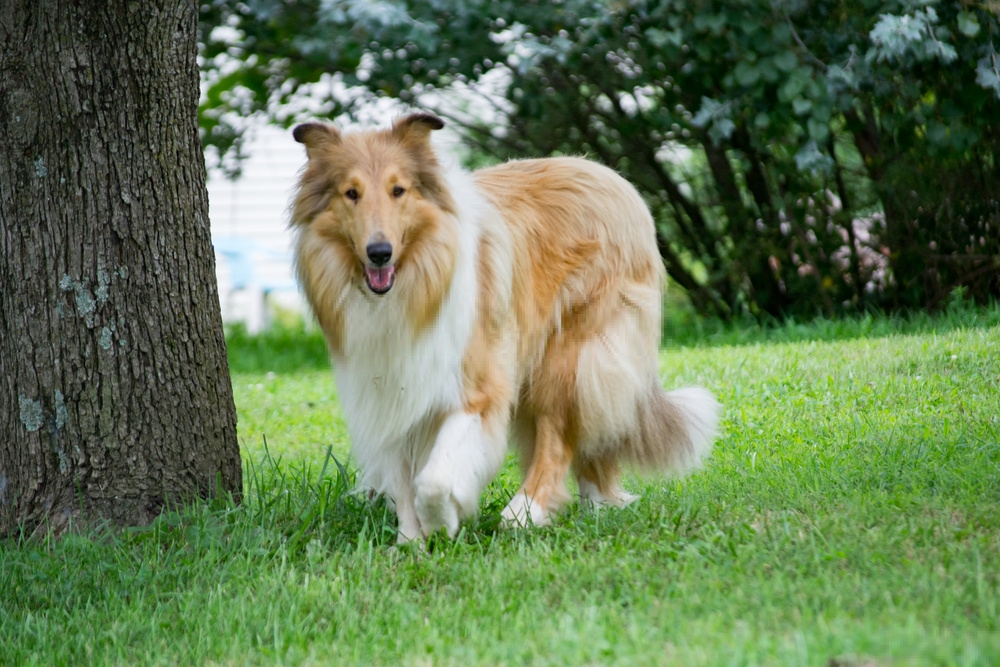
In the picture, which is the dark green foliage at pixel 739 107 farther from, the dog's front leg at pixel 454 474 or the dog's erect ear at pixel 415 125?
the dog's front leg at pixel 454 474

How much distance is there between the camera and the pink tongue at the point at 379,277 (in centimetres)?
371

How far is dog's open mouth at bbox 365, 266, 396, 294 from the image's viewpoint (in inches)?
146

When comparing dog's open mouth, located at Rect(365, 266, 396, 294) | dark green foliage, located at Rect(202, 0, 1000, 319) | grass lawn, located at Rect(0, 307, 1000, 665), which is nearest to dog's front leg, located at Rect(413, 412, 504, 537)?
grass lawn, located at Rect(0, 307, 1000, 665)

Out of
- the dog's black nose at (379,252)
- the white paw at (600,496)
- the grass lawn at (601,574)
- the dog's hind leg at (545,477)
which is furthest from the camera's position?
the white paw at (600,496)

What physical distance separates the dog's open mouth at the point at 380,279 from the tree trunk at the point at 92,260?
28.8 inches

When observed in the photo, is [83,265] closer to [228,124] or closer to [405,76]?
[405,76]

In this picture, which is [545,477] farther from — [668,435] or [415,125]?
[415,125]


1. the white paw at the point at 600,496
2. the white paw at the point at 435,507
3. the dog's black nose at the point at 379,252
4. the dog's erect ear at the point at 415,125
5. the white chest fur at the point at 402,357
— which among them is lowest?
the white paw at the point at 600,496

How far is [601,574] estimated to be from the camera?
326 centimetres

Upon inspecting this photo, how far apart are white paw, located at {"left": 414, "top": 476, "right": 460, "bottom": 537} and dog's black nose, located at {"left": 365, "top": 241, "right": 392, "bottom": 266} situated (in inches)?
31.2

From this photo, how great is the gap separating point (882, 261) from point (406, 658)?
719 centimetres

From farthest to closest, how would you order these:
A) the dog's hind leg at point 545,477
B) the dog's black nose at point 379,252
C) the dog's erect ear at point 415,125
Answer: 1. the dog's hind leg at point 545,477
2. the dog's erect ear at point 415,125
3. the dog's black nose at point 379,252

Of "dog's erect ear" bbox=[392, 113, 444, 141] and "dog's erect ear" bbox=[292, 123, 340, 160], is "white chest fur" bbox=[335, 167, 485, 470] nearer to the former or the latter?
"dog's erect ear" bbox=[392, 113, 444, 141]

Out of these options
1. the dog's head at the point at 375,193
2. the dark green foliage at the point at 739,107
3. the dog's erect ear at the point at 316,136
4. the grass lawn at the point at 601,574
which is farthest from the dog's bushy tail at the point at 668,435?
the dark green foliage at the point at 739,107
